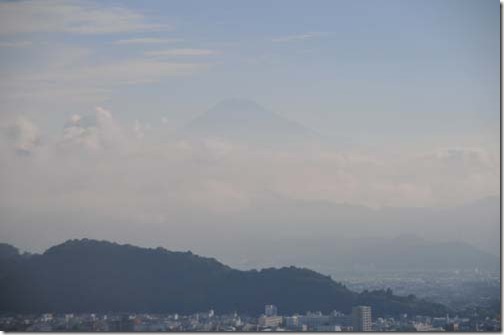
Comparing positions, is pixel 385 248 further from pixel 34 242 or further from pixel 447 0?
pixel 34 242

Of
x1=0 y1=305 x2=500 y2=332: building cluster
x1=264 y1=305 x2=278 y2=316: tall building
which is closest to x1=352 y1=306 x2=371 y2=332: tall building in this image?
x1=0 y1=305 x2=500 y2=332: building cluster

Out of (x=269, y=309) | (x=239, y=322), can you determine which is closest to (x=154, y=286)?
(x=239, y=322)

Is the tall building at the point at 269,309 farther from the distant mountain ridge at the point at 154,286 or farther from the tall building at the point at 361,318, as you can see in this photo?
the tall building at the point at 361,318

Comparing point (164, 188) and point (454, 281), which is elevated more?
point (164, 188)

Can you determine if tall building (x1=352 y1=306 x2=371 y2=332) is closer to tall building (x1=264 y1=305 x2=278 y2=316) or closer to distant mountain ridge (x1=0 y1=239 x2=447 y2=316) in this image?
distant mountain ridge (x1=0 y1=239 x2=447 y2=316)

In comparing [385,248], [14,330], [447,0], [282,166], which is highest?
[447,0]

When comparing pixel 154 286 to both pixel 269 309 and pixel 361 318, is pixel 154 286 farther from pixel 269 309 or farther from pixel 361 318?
pixel 361 318

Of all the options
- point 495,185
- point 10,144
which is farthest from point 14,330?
point 495,185
